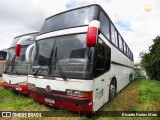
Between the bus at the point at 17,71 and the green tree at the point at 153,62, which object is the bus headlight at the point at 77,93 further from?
the green tree at the point at 153,62

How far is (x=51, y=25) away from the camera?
619 centimetres

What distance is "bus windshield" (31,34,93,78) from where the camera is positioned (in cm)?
481

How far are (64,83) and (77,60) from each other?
27.3 inches

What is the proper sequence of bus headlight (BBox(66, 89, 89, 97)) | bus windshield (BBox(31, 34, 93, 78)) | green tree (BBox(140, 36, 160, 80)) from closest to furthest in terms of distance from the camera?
bus headlight (BBox(66, 89, 89, 97)) < bus windshield (BBox(31, 34, 93, 78)) < green tree (BBox(140, 36, 160, 80))

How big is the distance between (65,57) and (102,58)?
1.13 m

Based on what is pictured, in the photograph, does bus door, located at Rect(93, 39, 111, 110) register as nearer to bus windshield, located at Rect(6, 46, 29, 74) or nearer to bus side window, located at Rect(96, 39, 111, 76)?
bus side window, located at Rect(96, 39, 111, 76)

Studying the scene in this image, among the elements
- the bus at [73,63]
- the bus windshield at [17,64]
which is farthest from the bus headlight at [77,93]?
the bus windshield at [17,64]

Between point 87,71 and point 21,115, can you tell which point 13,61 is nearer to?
point 21,115

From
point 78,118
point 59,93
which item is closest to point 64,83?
point 59,93

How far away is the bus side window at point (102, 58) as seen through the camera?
5.17 metres

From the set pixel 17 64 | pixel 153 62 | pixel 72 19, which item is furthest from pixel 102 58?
pixel 153 62

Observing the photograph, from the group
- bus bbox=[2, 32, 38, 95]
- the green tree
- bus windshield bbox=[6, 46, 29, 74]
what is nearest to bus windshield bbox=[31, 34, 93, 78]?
bus bbox=[2, 32, 38, 95]

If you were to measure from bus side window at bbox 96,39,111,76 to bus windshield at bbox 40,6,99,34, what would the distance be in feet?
2.54

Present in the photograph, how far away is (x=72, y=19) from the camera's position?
5758 millimetres
